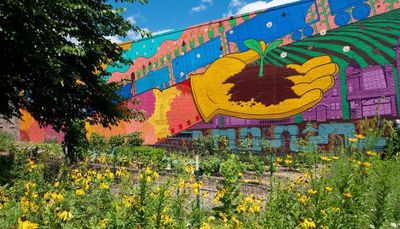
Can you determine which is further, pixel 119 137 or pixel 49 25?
pixel 119 137

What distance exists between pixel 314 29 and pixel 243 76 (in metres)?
2.91

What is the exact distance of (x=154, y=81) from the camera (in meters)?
18.1

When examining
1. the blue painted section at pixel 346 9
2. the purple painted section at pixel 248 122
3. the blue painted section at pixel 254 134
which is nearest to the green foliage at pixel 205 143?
the purple painted section at pixel 248 122

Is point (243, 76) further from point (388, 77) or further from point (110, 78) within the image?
point (110, 78)

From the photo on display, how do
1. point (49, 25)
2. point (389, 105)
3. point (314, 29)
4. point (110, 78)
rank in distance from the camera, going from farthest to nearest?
point (110, 78) < point (314, 29) < point (389, 105) < point (49, 25)

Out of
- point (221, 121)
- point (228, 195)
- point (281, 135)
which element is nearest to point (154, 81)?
point (221, 121)

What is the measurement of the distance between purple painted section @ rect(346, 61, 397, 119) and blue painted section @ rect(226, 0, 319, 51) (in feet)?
7.01

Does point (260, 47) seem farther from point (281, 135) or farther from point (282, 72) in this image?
Answer: point (281, 135)

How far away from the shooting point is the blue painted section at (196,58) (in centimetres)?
1552

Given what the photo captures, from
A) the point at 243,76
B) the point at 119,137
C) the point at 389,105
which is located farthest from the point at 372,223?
the point at 119,137

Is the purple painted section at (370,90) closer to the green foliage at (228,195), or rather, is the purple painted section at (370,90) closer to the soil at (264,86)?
the soil at (264,86)

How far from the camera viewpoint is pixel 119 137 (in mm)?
18297

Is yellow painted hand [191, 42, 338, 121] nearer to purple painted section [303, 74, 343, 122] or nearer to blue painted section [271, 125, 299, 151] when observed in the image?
purple painted section [303, 74, 343, 122]

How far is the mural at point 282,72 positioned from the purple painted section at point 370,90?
0.09 feet
